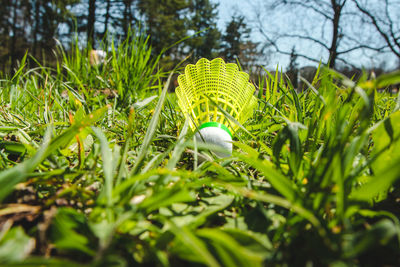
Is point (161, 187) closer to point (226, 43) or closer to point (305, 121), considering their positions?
point (305, 121)

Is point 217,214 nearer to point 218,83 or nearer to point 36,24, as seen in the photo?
point 218,83

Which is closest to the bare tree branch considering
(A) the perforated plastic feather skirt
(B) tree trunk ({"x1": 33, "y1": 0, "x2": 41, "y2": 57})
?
(A) the perforated plastic feather skirt

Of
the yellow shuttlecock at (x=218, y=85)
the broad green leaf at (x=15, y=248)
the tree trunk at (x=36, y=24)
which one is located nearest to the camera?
the broad green leaf at (x=15, y=248)

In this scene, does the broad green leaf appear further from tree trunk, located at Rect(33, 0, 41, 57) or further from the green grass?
tree trunk, located at Rect(33, 0, 41, 57)

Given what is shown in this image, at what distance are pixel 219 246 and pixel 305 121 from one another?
821 millimetres

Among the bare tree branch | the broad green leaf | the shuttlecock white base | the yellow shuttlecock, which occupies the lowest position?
the broad green leaf

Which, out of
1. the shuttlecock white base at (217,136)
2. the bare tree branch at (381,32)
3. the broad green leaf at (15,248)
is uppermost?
the bare tree branch at (381,32)

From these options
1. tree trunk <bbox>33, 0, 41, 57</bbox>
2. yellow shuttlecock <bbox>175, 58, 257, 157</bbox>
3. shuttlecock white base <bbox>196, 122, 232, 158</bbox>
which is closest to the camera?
shuttlecock white base <bbox>196, 122, 232, 158</bbox>

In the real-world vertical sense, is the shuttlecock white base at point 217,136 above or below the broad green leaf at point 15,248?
above

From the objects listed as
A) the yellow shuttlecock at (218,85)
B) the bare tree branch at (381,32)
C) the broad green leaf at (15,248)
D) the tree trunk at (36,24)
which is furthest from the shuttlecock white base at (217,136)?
the tree trunk at (36,24)

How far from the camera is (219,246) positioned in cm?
34

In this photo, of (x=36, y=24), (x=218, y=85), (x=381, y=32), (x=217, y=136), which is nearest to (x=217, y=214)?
(x=217, y=136)

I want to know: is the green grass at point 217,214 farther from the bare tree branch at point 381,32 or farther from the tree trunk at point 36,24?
the tree trunk at point 36,24

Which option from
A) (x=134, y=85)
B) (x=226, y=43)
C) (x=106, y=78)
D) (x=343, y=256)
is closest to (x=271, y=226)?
(x=343, y=256)
